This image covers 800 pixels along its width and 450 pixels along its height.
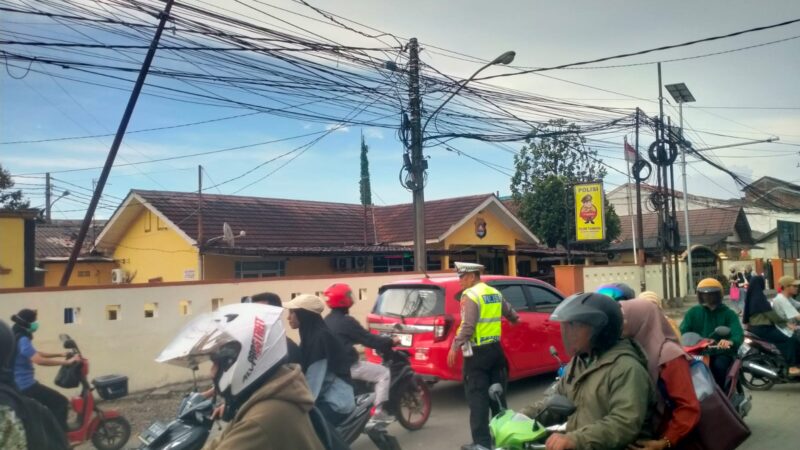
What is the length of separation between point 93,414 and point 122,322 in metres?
3.00

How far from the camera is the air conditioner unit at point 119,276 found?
23031 millimetres

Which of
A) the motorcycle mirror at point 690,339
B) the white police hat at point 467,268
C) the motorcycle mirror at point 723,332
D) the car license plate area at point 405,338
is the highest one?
the white police hat at point 467,268

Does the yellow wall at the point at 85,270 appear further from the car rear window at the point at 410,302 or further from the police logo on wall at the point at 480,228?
the car rear window at the point at 410,302

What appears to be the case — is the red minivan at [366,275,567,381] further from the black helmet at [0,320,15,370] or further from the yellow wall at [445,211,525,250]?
the yellow wall at [445,211,525,250]

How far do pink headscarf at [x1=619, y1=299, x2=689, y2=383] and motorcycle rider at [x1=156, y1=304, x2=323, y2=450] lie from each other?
5.81 feet

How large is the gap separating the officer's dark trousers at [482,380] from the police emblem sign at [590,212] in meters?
18.1

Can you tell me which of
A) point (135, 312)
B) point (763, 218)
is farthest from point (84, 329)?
point (763, 218)

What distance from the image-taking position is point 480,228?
2584cm

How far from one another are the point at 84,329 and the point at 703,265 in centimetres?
2781

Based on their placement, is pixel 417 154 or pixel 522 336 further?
pixel 417 154

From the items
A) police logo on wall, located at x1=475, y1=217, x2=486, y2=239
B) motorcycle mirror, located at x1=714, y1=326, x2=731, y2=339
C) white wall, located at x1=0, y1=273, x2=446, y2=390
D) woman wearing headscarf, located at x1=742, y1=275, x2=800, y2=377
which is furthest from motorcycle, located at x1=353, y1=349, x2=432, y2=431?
police logo on wall, located at x1=475, y1=217, x2=486, y2=239

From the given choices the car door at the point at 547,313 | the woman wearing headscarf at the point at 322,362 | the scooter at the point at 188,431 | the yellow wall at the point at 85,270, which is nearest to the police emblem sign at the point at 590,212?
the car door at the point at 547,313

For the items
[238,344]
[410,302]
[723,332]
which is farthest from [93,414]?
[723,332]

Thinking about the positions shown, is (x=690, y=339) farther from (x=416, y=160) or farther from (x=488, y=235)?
(x=488, y=235)
